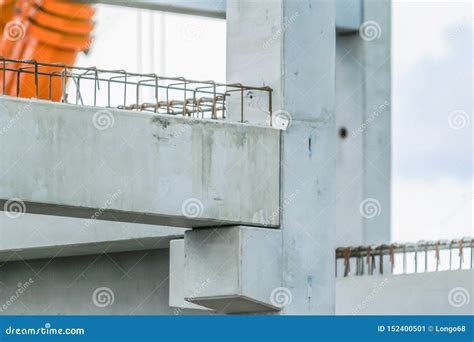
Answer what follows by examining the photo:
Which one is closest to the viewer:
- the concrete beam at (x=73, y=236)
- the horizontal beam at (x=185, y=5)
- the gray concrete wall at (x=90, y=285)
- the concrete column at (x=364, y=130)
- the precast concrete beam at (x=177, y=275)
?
the precast concrete beam at (x=177, y=275)

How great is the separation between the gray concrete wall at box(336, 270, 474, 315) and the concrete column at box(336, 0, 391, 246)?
369 cm

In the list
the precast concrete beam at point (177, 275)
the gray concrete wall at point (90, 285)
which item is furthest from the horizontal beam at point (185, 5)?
the precast concrete beam at point (177, 275)

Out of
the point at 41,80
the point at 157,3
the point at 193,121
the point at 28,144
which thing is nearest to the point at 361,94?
the point at 157,3

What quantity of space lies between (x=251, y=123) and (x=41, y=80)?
18.5 ft

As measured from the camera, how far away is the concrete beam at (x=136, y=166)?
18234 millimetres

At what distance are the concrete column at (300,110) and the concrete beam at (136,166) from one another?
0.34 metres

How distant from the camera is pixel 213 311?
2150 centimetres

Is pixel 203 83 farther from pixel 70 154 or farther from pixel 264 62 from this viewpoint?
pixel 70 154

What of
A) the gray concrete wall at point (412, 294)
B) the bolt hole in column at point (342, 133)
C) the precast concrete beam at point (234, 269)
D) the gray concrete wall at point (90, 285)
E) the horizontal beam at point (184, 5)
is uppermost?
the horizontal beam at point (184, 5)

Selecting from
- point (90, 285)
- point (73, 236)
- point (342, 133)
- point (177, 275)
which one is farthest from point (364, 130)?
point (177, 275)

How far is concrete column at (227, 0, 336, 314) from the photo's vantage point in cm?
2036

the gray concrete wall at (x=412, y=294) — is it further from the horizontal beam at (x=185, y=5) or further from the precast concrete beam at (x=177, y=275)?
the horizontal beam at (x=185, y=5)

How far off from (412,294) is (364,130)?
5705 mm
